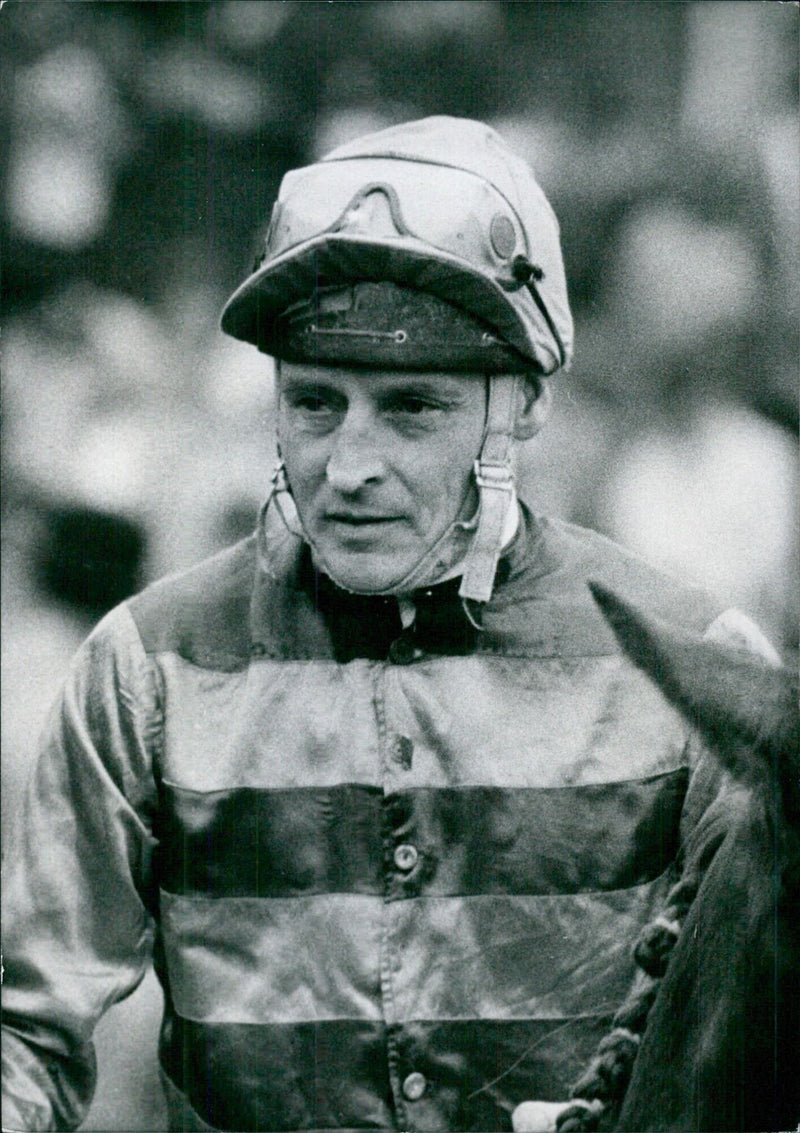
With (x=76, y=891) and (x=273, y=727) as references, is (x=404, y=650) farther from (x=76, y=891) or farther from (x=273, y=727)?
(x=76, y=891)

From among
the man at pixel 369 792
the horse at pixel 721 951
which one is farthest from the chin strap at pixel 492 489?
the horse at pixel 721 951

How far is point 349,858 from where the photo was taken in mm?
1936

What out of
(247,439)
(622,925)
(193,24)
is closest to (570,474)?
(247,439)

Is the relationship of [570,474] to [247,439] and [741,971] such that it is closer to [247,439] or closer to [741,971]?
[247,439]

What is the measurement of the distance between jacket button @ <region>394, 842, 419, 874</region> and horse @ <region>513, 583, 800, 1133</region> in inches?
14.4

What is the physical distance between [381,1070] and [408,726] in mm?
500

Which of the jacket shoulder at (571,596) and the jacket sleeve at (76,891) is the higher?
the jacket shoulder at (571,596)

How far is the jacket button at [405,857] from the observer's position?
192 centimetres

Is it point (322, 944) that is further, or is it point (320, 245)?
point (322, 944)

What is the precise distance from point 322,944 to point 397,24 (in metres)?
1.38

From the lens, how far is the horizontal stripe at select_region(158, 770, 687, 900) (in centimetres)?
193

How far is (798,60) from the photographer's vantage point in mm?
2043

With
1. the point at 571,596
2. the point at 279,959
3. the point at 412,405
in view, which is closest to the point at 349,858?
the point at 279,959

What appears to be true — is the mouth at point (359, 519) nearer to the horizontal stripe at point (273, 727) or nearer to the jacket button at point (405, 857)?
the horizontal stripe at point (273, 727)
